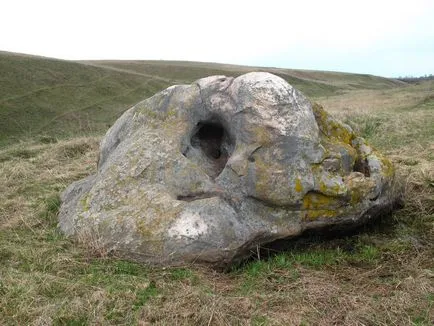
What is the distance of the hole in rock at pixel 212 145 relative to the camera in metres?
7.89

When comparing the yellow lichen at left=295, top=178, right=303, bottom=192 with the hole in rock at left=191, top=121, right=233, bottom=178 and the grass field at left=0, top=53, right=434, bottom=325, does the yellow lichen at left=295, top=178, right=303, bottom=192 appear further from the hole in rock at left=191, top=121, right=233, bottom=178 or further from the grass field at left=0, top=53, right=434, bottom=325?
the hole in rock at left=191, top=121, right=233, bottom=178

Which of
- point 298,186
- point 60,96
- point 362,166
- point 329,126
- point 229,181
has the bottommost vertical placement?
point 60,96

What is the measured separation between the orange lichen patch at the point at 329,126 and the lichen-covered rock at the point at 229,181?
0.02 m

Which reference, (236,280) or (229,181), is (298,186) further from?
(236,280)

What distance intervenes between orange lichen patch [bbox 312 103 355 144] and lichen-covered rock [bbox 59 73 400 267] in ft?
0.06

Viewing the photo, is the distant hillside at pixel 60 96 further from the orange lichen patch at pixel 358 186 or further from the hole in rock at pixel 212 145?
the orange lichen patch at pixel 358 186

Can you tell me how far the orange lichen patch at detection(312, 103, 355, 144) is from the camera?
25.8 ft

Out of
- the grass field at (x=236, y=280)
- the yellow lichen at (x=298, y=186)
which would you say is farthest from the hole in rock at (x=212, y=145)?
the grass field at (x=236, y=280)

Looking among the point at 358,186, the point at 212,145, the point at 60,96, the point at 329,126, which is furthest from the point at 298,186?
the point at 60,96

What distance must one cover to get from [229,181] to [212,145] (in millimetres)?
1450

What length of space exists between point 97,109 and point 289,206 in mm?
30593

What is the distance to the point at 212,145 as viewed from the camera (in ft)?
27.7

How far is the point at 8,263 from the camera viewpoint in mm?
6395

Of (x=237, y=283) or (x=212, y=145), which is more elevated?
(x=212, y=145)
